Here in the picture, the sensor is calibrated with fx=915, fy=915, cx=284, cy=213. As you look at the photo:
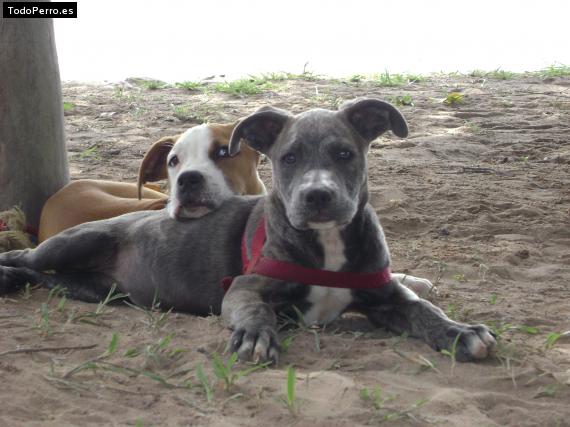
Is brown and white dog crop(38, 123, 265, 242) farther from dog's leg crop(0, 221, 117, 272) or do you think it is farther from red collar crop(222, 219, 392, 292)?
red collar crop(222, 219, 392, 292)

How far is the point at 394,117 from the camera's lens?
16.3 ft

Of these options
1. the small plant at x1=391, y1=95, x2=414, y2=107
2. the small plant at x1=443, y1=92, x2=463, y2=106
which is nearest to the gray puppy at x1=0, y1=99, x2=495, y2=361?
the small plant at x1=391, y1=95, x2=414, y2=107

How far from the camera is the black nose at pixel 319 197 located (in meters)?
4.40

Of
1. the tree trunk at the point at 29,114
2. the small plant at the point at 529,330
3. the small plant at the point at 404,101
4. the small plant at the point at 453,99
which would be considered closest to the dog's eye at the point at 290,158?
the small plant at the point at 529,330

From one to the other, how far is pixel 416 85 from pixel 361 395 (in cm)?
922

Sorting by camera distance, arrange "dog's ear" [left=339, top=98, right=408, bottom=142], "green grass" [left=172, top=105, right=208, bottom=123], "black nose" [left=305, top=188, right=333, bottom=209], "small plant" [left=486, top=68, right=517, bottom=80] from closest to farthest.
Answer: "black nose" [left=305, top=188, right=333, bottom=209], "dog's ear" [left=339, top=98, right=408, bottom=142], "green grass" [left=172, top=105, right=208, bottom=123], "small plant" [left=486, top=68, right=517, bottom=80]

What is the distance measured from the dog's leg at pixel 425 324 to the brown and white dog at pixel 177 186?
4.15 feet

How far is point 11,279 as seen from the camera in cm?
543

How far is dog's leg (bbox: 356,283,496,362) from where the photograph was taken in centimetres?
407

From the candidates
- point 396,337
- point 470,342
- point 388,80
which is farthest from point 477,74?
point 470,342

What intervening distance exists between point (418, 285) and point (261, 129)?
1.27 meters

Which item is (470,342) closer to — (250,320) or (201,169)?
(250,320)

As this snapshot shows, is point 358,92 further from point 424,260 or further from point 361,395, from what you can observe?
point 361,395

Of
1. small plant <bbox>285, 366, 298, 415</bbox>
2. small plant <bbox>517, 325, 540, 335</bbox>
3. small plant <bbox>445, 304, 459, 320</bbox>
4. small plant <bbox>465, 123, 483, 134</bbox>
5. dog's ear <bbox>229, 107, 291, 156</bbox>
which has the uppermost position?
dog's ear <bbox>229, 107, 291, 156</bbox>
